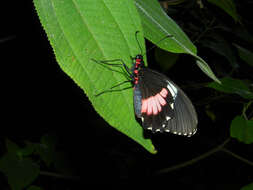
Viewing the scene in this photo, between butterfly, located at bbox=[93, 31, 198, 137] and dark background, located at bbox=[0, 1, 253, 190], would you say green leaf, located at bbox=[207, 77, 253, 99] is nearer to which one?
butterfly, located at bbox=[93, 31, 198, 137]

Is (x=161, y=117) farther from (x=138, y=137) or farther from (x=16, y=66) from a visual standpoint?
(x=16, y=66)

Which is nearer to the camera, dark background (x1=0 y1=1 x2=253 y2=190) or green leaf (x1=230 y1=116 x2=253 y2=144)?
green leaf (x1=230 y1=116 x2=253 y2=144)

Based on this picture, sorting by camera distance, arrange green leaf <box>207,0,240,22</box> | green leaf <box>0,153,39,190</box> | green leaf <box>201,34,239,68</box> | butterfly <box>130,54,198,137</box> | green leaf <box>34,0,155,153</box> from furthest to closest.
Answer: green leaf <box>201,34,239,68</box>
green leaf <box>0,153,39,190</box>
green leaf <box>207,0,240,22</box>
butterfly <box>130,54,198,137</box>
green leaf <box>34,0,155,153</box>

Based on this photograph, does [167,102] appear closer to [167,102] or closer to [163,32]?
[167,102]

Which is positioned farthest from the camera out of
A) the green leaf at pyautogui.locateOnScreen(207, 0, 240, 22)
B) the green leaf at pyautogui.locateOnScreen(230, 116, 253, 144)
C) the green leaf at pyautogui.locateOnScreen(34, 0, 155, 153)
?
the green leaf at pyautogui.locateOnScreen(230, 116, 253, 144)

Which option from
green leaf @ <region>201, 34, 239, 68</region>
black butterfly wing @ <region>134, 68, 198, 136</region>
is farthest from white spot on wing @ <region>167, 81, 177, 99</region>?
green leaf @ <region>201, 34, 239, 68</region>

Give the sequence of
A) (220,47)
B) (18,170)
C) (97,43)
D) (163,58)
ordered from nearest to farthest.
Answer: (97,43) < (163,58) < (18,170) < (220,47)

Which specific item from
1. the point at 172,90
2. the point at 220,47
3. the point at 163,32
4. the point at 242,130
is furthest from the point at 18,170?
the point at 220,47
